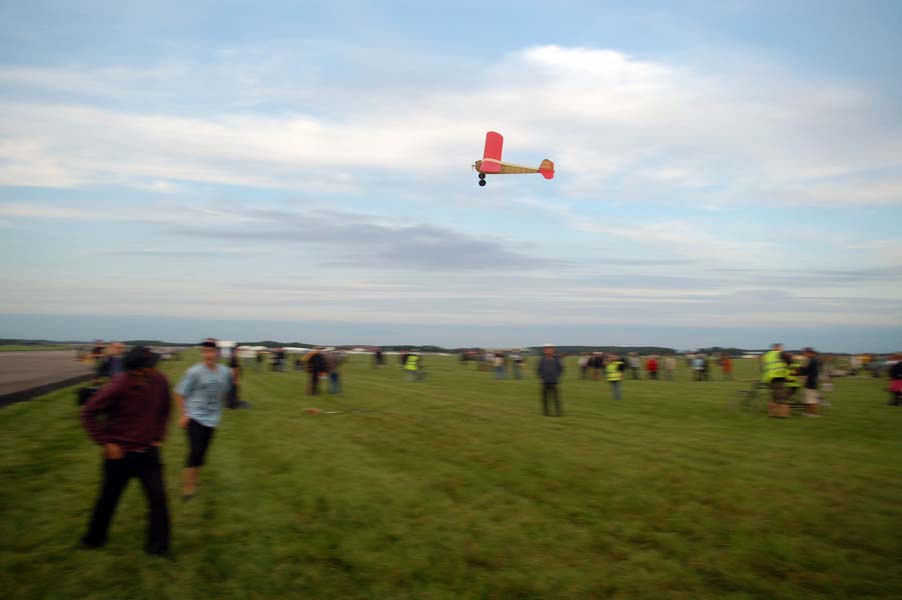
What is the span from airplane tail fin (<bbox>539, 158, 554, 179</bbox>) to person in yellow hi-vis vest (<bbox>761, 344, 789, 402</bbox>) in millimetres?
10026

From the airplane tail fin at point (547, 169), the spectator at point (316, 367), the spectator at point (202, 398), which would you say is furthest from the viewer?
the spectator at point (316, 367)

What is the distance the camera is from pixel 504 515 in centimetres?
777

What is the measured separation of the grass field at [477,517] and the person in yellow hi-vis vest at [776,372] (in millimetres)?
2948

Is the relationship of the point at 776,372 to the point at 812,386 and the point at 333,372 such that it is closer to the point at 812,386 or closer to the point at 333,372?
the point at 812,386

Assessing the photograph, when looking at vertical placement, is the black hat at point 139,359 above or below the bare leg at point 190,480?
above

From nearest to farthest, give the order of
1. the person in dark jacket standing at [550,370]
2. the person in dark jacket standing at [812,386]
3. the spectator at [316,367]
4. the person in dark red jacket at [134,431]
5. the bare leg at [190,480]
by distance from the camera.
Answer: the person in dark red jacket at [134,431], the bare leg at [190,480], the person in dark jacket standing at [550,370], the person in dark jacket standing at [812,386], the spectator at [316,367]

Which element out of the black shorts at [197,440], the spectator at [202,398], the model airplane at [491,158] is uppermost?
the model airplane at [491,158]

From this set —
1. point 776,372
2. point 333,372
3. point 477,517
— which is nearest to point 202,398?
point 477,517

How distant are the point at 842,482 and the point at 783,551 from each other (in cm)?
344

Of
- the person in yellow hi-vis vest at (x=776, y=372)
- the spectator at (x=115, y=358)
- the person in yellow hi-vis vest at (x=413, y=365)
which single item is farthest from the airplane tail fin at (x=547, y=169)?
the spectator at (x=115, y=358)

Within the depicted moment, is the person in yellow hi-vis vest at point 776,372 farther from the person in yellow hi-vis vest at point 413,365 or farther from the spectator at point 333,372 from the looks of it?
the person in yellow hi-vis vest at point 413,365

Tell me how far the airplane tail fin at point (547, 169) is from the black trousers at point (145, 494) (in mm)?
19390

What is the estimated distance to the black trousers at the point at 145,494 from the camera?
577cm

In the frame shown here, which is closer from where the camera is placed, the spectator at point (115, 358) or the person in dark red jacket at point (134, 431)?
the person in dark red jacket at point (134, 431)
